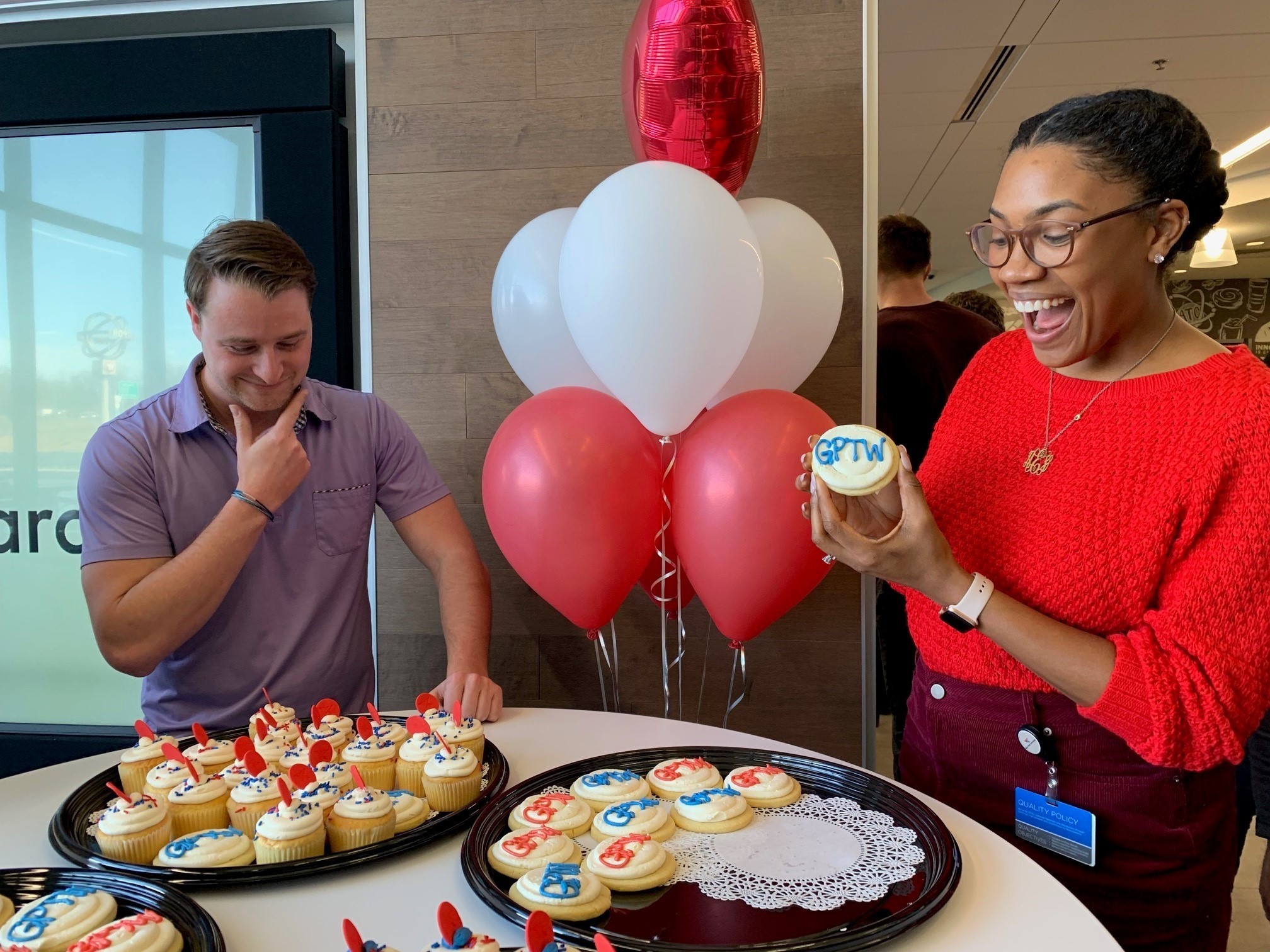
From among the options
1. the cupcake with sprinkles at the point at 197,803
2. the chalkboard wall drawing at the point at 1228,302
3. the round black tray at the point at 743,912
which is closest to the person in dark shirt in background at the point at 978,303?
the round black tray at the point at 743,912

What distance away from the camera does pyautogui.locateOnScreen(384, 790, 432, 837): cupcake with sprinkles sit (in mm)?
1215

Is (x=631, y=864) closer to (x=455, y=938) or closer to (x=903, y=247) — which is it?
(x=455, y=938)

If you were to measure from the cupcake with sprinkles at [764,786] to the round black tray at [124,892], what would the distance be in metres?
0.62

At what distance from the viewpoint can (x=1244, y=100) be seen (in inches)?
207

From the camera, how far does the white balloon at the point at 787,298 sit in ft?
5.93

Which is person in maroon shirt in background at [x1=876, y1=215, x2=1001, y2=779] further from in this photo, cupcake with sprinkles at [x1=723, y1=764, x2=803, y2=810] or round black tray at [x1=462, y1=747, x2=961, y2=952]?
round black tray at [x1=462, y1=747, x2=961, y2=952]

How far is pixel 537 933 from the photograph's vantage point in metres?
0.84

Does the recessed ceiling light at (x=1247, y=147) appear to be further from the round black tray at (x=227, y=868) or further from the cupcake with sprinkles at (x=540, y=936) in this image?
the cupcake with sprinkles at (x=540, y=936)

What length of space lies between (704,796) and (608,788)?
124 millimetres

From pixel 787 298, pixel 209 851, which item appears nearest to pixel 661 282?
pixel 787 298

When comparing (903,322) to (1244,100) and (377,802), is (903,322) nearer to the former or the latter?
(377,802)

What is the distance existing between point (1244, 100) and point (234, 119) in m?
5.15

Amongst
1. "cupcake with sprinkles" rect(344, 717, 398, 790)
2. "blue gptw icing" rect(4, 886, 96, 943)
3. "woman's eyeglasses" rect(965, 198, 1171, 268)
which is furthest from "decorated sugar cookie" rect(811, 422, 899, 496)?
"blue gptw icing" rect(4, 886, 96, 943)

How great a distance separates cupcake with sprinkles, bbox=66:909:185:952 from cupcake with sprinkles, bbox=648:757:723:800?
0.58m
